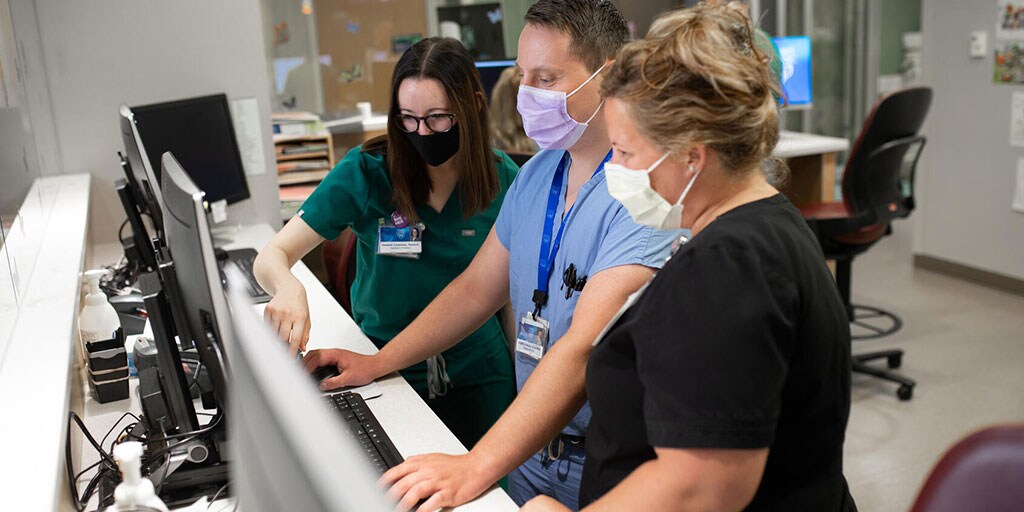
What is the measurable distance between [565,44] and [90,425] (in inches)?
46.6

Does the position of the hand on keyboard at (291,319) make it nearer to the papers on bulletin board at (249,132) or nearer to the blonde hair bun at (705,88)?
the blonde hair bun at (705,88)

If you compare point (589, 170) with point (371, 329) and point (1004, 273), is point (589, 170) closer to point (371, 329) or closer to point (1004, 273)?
point (371, 329)

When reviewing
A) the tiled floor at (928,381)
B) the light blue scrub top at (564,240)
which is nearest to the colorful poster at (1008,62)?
the tiled floor at (928,381)

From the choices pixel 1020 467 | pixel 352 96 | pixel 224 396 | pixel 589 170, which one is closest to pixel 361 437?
pixel 224 396

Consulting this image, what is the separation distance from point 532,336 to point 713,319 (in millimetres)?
646

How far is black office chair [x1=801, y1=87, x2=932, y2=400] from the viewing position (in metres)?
3.66

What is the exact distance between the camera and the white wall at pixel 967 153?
4.64 m

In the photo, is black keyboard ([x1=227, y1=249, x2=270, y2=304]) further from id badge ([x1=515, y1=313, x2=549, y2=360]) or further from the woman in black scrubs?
the woman in black scrubs

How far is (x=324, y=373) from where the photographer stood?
1.79 metres

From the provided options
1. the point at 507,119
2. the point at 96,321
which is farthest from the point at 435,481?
the point at 507,119

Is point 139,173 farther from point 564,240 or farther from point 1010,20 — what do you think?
point 1010,20

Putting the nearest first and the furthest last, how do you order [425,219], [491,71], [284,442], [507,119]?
1. [284,442]
2. [425,219]
3. [507,119]
4. [491,71]

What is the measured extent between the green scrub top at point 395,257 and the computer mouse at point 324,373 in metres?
0.28

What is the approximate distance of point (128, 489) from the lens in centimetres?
119
